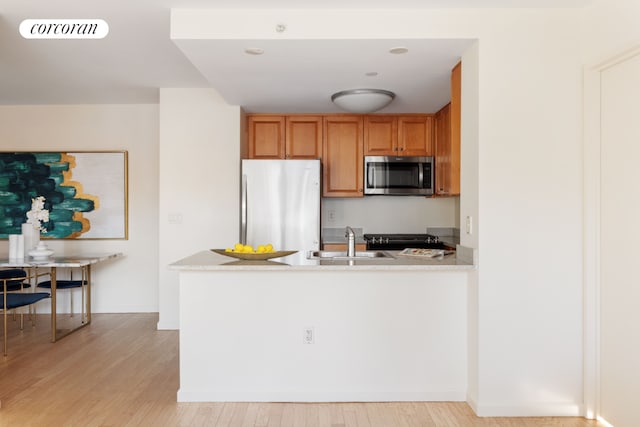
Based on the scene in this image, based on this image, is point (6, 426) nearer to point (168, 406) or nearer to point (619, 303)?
point (168, 406)

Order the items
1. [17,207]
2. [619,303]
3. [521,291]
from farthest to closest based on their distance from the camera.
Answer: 1. [17,207]
2. [521,291]
3. [619,303]

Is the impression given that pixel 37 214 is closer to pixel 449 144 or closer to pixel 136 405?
pixel 136 405

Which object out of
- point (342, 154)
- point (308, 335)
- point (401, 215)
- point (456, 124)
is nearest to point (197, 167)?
point (342, 154)

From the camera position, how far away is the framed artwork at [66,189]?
531 centimetres

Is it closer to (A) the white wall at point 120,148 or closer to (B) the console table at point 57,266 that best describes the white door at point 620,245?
(B) the console table at point 57,266

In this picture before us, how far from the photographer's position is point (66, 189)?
17.5 ft

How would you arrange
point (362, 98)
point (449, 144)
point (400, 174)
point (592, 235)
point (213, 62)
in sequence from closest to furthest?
1. point (592, 235)
2. point (213, 62)
3. point (362, 98)
4. point (449, 144)
5. point (400, 174)

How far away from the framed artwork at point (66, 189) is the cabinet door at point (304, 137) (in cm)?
193

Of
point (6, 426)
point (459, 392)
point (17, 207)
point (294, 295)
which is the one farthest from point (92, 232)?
point (459, 392)

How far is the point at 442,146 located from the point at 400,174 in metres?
0.52

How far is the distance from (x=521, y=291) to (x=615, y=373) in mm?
611

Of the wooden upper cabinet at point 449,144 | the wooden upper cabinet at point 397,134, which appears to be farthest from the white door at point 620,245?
the wooden upper cabinet at point 397,134

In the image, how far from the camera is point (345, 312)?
9.52 ft

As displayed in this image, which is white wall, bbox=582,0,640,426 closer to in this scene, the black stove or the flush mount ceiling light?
the flush mount ceiling light
